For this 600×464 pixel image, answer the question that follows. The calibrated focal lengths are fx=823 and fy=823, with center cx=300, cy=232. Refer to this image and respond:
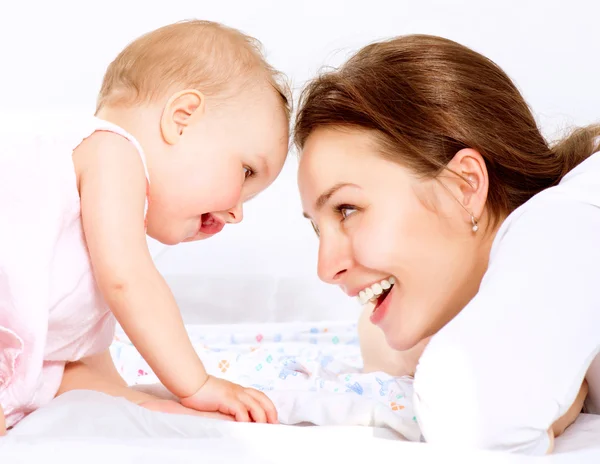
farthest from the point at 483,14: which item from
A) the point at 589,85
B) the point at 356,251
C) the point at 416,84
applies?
the point at 356,251

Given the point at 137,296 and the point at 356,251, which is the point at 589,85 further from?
the point at 137,296

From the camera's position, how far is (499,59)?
10.1 ft

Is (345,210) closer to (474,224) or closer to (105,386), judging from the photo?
(474,224)

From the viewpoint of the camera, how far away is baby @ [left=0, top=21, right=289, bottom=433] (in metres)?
1.35

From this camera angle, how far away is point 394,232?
1490 mm

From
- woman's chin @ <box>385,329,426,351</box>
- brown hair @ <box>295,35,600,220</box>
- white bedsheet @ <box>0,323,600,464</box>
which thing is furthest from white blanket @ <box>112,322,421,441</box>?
brown hair @ <box>295,35,600,220</box>

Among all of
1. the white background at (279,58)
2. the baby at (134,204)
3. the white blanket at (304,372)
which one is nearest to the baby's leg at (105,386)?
the baby at (134,204)

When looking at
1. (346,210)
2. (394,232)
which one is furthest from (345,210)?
(394,232)

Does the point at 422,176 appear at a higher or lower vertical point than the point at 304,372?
higher

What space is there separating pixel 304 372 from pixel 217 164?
652 millimetres

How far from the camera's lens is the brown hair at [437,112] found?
1.54m

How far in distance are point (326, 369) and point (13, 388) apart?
0.83 meters

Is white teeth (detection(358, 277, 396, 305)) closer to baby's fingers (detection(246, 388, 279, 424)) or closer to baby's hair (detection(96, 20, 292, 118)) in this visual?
baby's fingers (detection(246, 388, 279, 424))

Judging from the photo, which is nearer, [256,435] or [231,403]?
[256,435]
